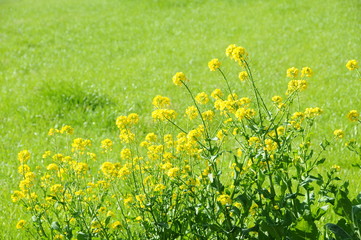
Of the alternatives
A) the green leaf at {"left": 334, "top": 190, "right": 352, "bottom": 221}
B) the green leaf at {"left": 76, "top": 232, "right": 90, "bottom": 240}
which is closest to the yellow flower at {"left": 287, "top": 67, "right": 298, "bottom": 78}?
the green leaf at {"left": 334, "top": 190, "right": 352, "bottom": 221}

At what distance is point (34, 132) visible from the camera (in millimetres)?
6770

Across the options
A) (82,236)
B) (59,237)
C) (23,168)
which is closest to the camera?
(82,236)

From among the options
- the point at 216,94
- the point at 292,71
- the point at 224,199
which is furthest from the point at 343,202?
the point at 216,94

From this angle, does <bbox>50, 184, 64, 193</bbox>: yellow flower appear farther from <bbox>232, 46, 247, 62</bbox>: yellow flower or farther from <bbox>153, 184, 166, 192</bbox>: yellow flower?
<bbox>232, 46, 247, 62</bbox>: yellow flower

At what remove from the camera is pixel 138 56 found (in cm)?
1080

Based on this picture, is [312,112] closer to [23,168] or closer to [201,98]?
[201,98]

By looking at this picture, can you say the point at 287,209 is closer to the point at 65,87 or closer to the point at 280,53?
the point at 65,87

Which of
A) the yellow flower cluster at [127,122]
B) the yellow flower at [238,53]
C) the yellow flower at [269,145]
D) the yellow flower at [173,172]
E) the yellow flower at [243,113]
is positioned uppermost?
the yellow flower at [238,53]

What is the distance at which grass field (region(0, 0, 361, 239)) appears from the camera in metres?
6.96

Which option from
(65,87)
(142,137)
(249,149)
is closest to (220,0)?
(65,87)

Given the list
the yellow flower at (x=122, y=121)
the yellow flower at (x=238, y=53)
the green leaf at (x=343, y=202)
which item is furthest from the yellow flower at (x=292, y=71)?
the yellow flower at (x=122, y=121)

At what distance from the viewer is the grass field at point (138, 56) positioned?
22.8 feet

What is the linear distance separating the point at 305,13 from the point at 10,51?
740 centimetres

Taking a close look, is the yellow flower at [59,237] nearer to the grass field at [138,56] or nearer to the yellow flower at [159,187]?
the yellow flower at [159,187]
